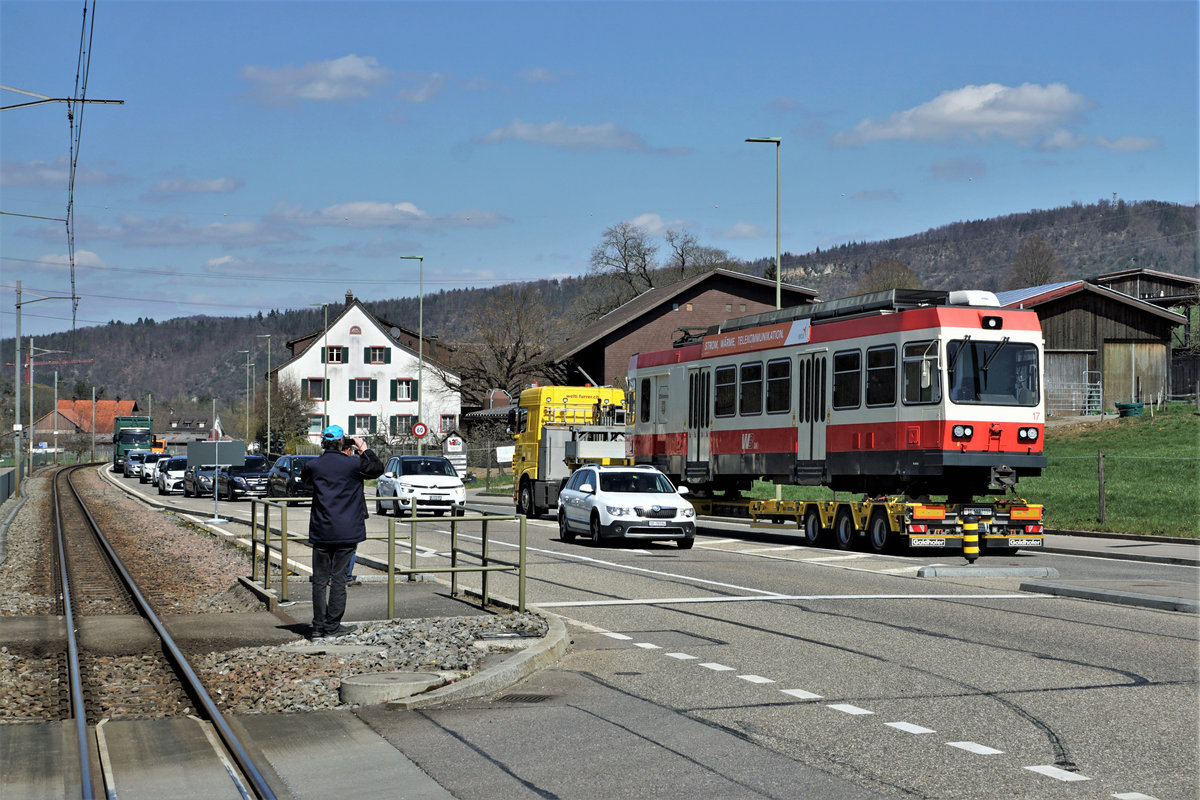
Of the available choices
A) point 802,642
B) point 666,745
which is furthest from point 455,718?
point 802,642

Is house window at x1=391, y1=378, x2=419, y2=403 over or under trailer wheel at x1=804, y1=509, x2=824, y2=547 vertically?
over

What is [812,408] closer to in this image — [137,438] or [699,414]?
[699,414]


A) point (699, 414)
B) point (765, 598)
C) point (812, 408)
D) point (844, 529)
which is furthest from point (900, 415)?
point (765, 598)

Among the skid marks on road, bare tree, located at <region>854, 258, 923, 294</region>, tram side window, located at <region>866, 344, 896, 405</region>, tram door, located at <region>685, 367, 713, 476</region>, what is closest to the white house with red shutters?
bare tree, located at <region>854, 258, 923, 294</region>

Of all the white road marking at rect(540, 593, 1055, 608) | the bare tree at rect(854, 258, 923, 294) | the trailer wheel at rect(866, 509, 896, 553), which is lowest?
the white road marking at rect(540, 593, 1055, 608)

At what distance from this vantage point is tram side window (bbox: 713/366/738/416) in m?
28.6

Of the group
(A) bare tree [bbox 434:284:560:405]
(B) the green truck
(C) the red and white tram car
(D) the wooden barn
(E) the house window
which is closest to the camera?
(C) the red and white tram car

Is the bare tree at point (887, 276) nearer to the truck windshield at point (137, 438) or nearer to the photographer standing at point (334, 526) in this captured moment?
the truck windshield at point (137, 438)

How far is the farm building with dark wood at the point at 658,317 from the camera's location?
7281cm

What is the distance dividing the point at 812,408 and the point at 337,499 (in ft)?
49.1

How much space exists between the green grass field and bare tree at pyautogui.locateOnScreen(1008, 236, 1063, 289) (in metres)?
83.7

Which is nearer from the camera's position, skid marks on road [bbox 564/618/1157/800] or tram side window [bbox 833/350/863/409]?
skid marks on road [bbox 564/618/1157/800]

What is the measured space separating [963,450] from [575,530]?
8.03 m

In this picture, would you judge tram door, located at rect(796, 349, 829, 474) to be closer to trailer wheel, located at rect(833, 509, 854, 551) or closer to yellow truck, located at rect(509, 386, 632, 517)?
trailer wheel, located at rect(833, 509, 854, 551)
